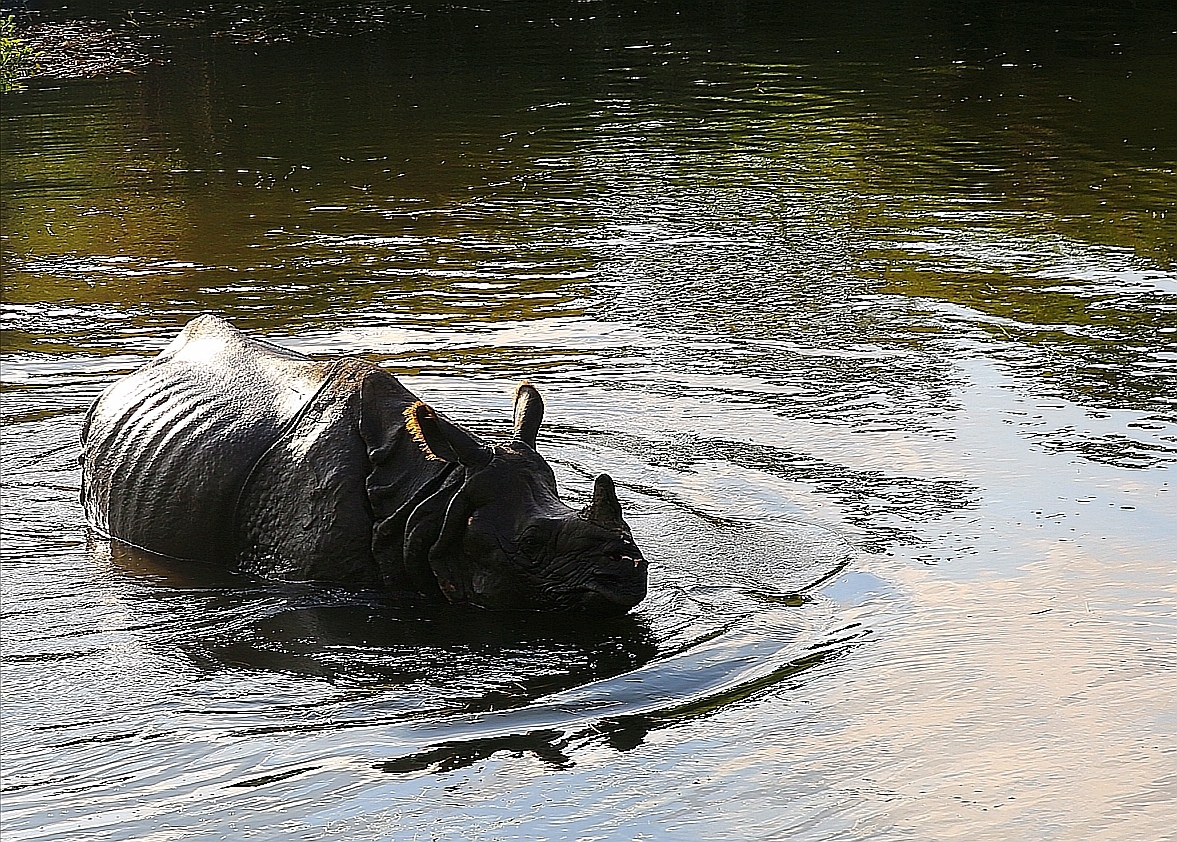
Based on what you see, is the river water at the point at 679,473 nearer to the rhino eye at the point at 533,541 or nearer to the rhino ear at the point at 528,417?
the rhino eye at the point at 533,541

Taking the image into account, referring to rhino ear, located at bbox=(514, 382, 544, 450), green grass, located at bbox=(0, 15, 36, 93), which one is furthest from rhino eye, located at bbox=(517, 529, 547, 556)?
green grass, located at bbox=(0, 15, 36, 93)

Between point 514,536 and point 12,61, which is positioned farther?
point 12,61

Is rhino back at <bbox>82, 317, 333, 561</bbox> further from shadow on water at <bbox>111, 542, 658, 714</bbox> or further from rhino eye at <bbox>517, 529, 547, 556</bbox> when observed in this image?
rhino eye at <bbox>517, 529, 547, 556</bbox>

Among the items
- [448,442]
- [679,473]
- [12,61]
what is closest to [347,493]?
[448,442]

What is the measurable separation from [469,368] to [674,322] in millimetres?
1677

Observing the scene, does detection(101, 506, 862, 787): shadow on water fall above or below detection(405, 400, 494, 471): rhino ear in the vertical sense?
below

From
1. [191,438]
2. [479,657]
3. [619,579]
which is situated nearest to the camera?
[479,657]

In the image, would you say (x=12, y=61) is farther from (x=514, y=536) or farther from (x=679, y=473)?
(x=514, y=536)

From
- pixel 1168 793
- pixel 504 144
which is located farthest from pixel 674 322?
pixel 504 144

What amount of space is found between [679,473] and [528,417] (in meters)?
1.48

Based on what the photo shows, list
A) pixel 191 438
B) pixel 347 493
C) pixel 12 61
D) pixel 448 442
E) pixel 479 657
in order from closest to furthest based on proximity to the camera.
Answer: pixel 479 657 < pixel 448 442 < pixel 347 493 < pixel 191 438 < pixel 12 61

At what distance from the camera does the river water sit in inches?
211

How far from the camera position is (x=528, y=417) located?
7.11 m

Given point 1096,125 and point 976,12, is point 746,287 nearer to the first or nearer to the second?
point 1096,125
